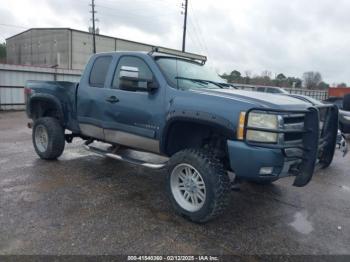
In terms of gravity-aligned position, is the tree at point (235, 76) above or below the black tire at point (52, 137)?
above

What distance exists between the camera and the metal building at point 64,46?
46.5 m

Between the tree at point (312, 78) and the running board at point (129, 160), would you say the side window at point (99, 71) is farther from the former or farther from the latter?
the tree at point (312, 78)

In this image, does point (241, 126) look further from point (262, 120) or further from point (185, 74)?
point (185, 74)

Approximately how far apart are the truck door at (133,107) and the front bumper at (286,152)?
1258mm

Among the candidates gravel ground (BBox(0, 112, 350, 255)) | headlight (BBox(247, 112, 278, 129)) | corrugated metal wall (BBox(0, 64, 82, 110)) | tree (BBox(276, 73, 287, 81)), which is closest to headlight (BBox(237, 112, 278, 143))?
headlight (BBox(247, 112, 278, 129))

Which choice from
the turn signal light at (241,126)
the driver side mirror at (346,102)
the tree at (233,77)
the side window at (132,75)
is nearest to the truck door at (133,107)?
the side window at (132,75)

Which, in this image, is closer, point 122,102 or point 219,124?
point 219,124

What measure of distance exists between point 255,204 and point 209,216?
1.17m

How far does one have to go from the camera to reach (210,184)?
Result: 341cm

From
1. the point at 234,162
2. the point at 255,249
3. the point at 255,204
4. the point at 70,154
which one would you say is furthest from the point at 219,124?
the point at 70,154

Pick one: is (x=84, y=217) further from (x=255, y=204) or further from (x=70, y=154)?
(x=70, y=154)

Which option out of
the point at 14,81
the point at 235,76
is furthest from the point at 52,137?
the point at 235,76

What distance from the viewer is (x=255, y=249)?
10.3ft

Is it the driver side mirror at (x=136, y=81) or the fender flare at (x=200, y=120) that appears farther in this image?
the driver side mirror at (x=136, y=81)
